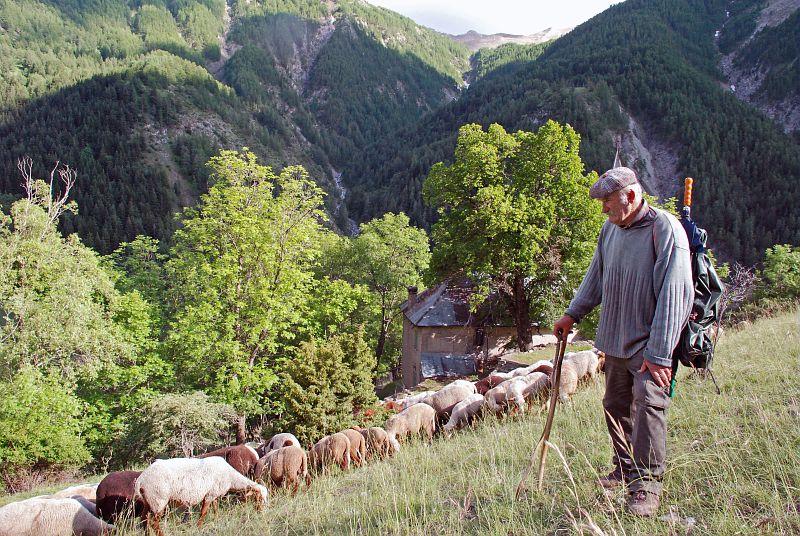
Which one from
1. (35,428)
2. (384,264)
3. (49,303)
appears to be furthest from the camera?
(384,264)

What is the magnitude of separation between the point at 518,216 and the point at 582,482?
16.1 metres

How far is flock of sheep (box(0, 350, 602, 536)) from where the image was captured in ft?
20.1

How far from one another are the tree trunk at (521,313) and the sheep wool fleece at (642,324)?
17566 mm

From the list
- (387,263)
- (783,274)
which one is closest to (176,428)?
(387,263)

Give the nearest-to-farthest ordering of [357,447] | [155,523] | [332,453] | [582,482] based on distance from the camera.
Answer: [582,482], [155,523], [332,453], [357,447]

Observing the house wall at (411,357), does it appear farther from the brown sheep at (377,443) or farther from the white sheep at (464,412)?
the brown sheep at (377,443)

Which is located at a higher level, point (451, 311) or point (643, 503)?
point (643, 503)

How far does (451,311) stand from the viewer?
28.5 meters

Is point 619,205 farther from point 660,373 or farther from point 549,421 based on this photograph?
point 549,421

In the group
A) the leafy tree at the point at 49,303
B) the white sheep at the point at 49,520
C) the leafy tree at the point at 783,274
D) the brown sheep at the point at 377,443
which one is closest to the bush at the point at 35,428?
the leafy tree at the point at 49,303

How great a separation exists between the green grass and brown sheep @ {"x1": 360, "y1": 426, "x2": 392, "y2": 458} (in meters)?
0.74

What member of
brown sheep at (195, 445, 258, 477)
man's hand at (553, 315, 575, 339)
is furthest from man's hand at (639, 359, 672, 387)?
brown sheep at (195, 445, 258, 477)

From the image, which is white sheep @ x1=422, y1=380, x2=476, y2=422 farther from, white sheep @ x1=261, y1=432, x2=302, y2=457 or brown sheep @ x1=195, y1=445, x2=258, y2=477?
brown sheep @ x1=195, y1=445, x2=258, y2=477

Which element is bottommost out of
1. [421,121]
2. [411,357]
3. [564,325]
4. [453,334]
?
[411,357]
